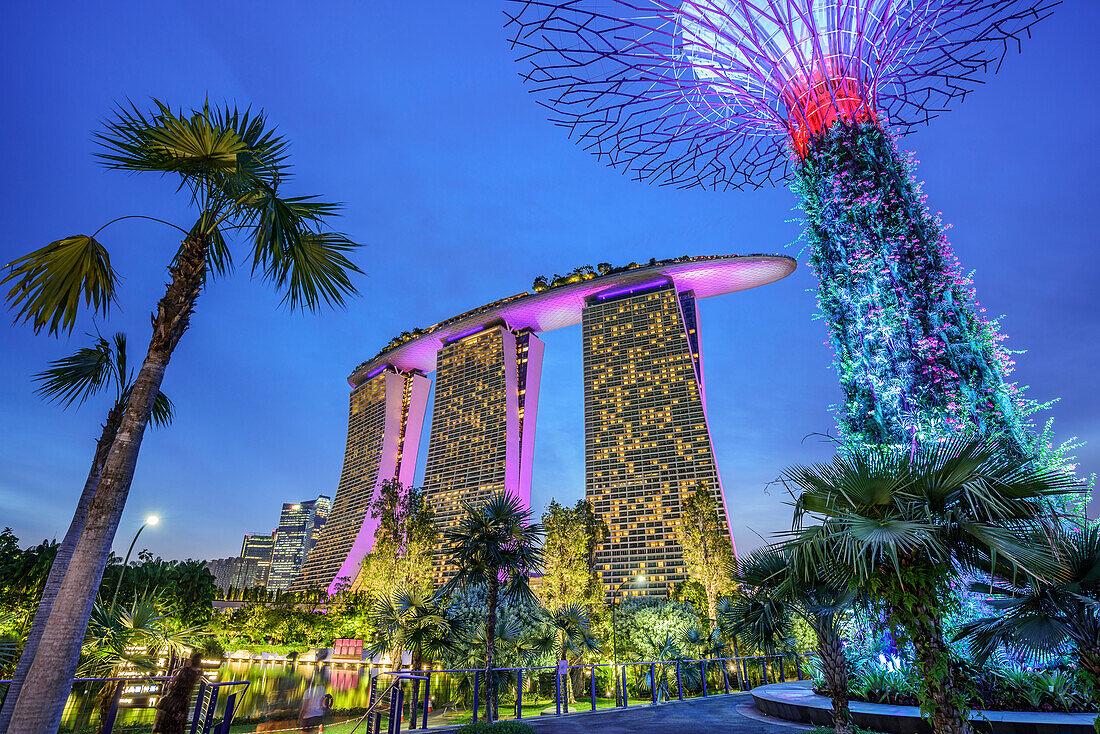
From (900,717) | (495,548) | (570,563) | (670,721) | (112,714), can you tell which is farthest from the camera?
(570,563)

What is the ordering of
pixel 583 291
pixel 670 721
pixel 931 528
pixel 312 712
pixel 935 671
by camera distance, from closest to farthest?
pixel 931 528 → pixel 935 671 → pixel 670 721 → pixel 312 712 → pixel 583 291

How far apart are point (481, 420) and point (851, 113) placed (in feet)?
308

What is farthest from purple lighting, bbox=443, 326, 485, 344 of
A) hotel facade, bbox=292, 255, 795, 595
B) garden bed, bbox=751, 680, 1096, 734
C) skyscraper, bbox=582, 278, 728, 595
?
garden bed, bbox=751, 680, 1096, 734

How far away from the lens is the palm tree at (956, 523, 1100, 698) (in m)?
5.39

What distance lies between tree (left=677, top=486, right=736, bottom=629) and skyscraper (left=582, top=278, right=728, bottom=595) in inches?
1544

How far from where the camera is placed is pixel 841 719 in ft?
24.4

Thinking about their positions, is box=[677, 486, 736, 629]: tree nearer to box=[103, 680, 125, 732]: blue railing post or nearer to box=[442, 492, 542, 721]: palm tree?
box=[442, 492, 542, 721]: palm tree

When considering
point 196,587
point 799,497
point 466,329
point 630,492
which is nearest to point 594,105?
point 799,497

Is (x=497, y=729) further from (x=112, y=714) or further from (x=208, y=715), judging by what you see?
(x=112, y=714)

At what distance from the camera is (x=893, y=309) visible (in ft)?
35.6

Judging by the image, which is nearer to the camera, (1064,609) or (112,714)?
(1064,609)

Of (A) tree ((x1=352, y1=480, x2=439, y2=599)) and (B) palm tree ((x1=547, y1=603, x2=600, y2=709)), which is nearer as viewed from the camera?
(B) palm tree ((x1=547, y1=603, x2=600, y2=709))

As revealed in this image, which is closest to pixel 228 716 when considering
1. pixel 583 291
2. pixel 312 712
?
pixel 312 712

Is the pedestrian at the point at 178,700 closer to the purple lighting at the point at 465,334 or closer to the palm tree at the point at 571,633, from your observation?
the palm tree at the point at 571,633
